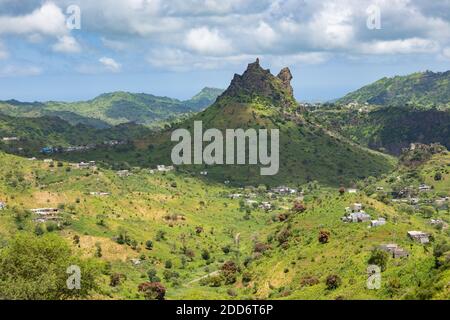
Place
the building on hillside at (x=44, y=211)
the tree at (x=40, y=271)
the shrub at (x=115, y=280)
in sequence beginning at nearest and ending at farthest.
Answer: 1. the tree at (x=40, y=271)
2. the shrub at (x=115, y=280)
3. the building on hillside at (x=44, y=211)

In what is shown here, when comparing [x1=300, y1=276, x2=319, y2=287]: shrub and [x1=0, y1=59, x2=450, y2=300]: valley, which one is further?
[x1=300, y1=276, x2=319, y2=287]: shrub

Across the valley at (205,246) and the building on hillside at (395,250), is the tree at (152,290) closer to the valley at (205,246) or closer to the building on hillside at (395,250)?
the valley at (205,246)

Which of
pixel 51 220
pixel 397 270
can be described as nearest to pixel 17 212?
pixel 51 220

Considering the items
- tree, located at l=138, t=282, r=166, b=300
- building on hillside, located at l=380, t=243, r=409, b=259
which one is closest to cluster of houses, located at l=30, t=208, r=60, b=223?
tree, located at l=138, t=282, r=166, b=300

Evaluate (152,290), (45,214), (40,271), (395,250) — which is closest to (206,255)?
(152,290)

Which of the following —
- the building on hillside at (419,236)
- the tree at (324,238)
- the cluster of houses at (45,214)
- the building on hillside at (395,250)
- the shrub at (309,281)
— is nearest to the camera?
the building on hillside at (395,250)

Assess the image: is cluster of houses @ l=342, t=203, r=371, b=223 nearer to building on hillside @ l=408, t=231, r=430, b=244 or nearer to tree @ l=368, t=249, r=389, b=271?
building on hillside @ l=408, t=231, r=430, b=244

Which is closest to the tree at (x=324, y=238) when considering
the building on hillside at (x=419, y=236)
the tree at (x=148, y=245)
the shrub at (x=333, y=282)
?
the building on hillside at (x=419, y=236)
